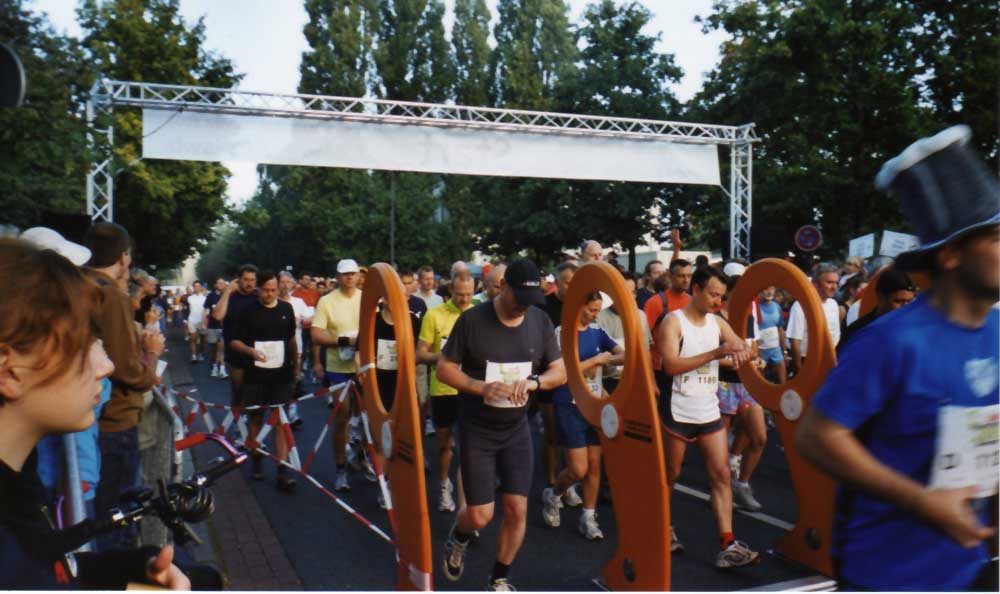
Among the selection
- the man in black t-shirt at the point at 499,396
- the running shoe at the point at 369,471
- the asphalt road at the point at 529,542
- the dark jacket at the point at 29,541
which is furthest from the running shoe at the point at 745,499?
the dark jacket at the point at 29,541

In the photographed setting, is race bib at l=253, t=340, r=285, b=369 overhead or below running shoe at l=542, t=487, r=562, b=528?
overhead

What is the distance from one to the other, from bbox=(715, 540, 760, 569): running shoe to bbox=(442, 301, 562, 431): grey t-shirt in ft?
5.38

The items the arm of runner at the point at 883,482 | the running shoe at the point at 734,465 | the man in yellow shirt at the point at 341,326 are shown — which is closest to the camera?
the arm of runner at the point at 883,482

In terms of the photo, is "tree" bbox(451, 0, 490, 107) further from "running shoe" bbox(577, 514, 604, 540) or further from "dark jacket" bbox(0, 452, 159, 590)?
"dark jacket" bbox(0, 452, 159, 590)

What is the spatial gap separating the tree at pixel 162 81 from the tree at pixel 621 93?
1329 cm

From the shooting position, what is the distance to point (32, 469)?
5.43 ft

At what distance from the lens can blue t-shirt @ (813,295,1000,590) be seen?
6.46ft

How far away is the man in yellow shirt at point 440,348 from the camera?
6.60 metres

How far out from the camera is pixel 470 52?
44719 mm

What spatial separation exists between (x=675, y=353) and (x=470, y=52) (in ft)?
138

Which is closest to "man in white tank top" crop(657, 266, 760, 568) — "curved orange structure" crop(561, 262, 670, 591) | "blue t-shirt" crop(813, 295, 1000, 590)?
"curved orange structure" crop(561, 262, 670, 591)

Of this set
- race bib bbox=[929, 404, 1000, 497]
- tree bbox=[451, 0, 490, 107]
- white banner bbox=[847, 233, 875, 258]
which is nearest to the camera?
race bib bbox=[929, 404, 1000, 497]

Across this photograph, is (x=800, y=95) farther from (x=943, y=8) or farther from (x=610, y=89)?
(x=610, y=89)

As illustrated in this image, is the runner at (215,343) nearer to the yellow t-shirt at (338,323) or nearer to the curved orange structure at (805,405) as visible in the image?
the yellow t-shirt at (338,323)
